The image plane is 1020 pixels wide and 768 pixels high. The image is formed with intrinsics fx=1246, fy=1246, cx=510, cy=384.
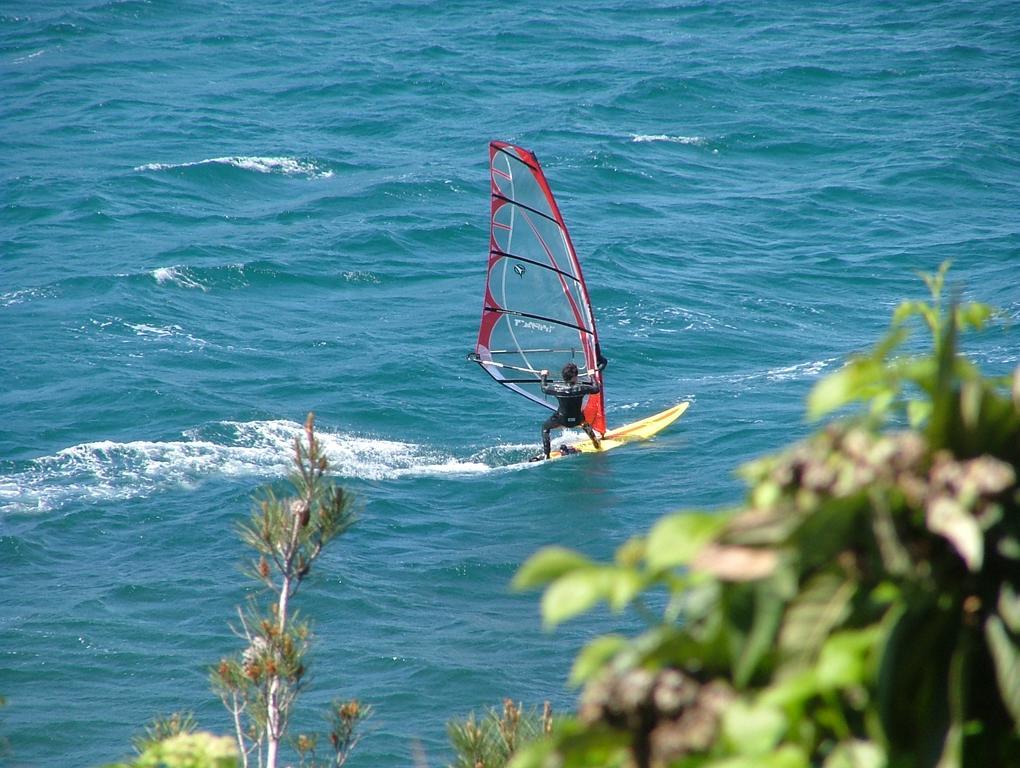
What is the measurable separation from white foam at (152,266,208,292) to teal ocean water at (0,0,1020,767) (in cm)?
11

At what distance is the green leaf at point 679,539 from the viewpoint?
1587 millimetres

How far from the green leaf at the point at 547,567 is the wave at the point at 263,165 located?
113 feet

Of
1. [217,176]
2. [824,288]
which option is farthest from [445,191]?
[824,288]

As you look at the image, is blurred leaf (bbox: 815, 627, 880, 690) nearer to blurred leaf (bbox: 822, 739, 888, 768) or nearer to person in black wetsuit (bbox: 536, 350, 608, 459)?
blurred leaf (bbox: 822, 739, 888, 768)

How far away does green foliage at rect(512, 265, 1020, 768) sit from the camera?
1.59 m

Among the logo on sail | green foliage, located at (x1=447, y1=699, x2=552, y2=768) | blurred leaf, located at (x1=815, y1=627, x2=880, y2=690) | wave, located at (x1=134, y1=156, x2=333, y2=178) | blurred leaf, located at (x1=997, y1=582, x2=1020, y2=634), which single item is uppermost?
blurred leaf, located at (x1=997, y1=582, x2=1020, y2=634)

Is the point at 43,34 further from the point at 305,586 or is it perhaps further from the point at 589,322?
the point at 305,586

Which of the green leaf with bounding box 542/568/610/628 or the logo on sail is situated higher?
the green leaf with bounding box 542/568/610/628

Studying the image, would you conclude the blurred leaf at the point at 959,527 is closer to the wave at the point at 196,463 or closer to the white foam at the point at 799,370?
the wave at the point at 196,463

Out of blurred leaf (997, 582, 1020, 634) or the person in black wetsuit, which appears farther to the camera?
the person in black wetsuit

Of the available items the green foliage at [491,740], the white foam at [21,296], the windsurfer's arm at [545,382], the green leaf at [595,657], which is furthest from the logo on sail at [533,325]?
the green leaf at [595,657]

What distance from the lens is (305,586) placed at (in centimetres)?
1499

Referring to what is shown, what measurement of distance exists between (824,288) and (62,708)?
1969 centimetres

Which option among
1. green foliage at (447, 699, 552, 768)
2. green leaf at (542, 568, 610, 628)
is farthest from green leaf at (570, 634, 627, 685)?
green foliage at (447, 699, 552, 768)
